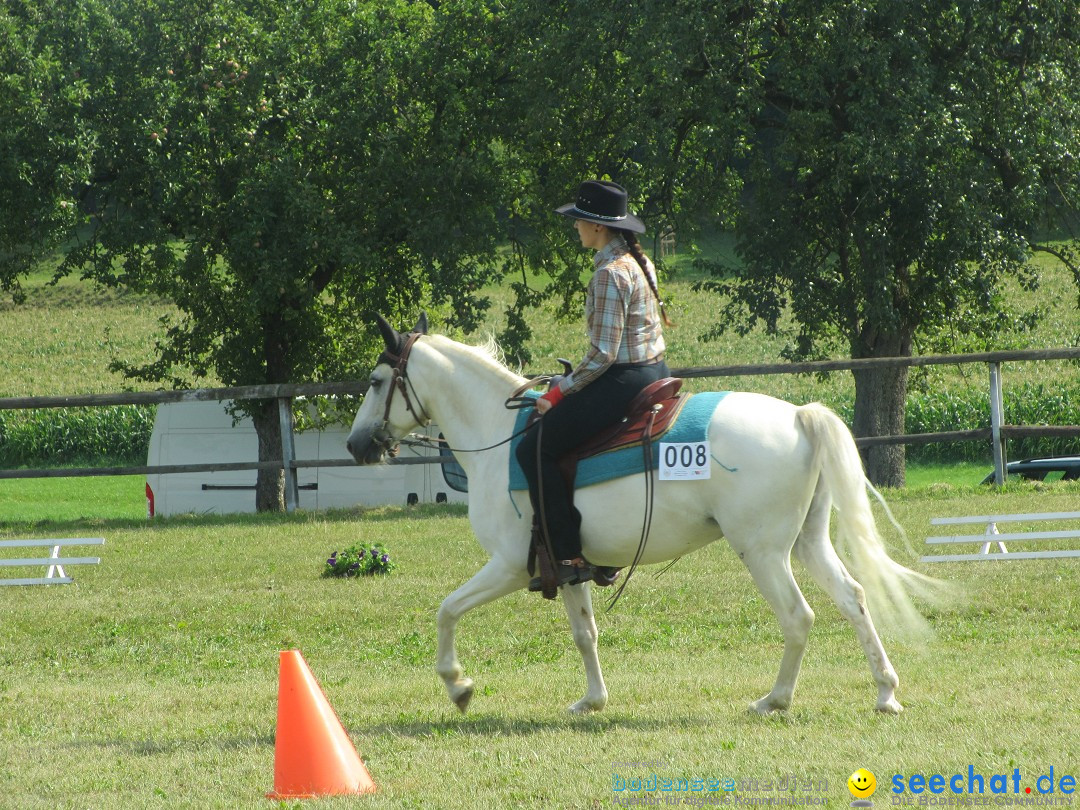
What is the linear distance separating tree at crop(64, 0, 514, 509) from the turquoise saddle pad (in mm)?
12551

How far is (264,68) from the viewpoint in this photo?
62.1 ft

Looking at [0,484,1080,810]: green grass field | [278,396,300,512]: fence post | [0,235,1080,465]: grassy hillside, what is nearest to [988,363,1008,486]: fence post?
[0,484,1080,810]: green grass field

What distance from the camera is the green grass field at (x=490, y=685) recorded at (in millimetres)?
5219

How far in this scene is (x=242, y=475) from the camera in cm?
2188

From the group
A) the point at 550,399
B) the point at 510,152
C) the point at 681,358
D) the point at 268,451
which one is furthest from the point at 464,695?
the point at 681,358

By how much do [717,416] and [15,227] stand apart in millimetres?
15271

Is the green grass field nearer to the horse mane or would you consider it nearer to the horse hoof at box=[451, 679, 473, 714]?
the horse hoof at box=[451, 679, 473, 714]

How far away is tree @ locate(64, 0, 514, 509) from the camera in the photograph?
18.5m

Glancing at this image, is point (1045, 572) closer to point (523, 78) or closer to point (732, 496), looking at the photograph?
point (732, 496)

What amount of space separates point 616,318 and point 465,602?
174cm

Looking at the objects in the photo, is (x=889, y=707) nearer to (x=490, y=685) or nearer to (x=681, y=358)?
(x=490, y=685)

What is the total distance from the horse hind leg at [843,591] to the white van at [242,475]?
1397 centimetres

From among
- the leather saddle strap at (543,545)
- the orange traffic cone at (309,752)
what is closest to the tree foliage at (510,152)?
the leather saddle strap at (543,545)

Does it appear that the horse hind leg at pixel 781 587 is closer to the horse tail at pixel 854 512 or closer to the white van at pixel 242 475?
the horse tail at pixel 854 512
